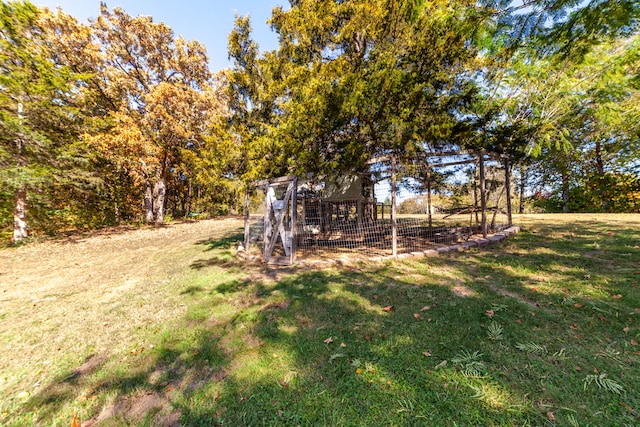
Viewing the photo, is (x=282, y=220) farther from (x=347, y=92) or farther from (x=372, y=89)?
(x=372, y=89)

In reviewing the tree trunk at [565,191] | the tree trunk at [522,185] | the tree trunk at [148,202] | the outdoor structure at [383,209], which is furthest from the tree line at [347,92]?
the tree trunk at [522,185]

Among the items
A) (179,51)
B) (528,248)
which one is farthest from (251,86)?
(179,51)

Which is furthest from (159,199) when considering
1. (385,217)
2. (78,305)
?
(385,217)

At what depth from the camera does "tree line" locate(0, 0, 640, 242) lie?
362 centimetres

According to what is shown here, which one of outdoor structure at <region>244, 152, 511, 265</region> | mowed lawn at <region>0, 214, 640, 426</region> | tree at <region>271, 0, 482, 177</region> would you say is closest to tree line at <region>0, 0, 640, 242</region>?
tree at <region>271, 0, 482, 177</region>

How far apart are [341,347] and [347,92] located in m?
5.12

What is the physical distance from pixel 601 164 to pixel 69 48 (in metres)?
31.7

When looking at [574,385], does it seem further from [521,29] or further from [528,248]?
[528,248]

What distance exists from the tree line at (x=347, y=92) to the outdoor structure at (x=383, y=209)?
0.75 metres

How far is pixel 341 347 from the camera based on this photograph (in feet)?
8.49

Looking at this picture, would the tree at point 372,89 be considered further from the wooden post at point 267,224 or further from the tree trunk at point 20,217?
the tree trunk at point 20,217

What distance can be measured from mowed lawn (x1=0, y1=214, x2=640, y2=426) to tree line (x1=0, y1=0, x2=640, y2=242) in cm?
320

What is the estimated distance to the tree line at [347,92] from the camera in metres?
3.62

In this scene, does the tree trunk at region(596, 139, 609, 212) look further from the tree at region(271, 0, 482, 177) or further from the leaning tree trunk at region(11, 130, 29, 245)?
the leaning tree trunk at region(11, 130, 29, 245)
